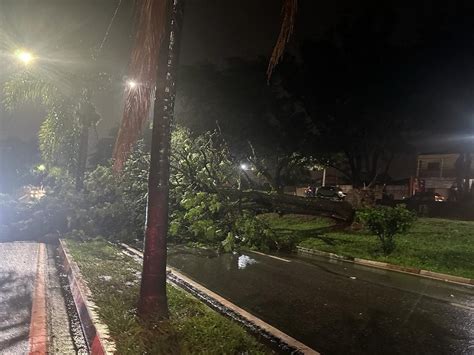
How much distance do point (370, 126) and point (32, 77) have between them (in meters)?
16.7

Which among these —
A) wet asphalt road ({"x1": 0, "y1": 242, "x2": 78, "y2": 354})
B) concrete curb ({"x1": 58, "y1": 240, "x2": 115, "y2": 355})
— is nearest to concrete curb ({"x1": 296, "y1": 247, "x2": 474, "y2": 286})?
concrete curb ({"x1": 58, "y1": 240, "x2": 115, "y2": 355})

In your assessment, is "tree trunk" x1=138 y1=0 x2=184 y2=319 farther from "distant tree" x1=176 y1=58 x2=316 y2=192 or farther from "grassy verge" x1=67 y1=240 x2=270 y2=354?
"distant tree" x1=176 y1=58 x2=316 y2=192

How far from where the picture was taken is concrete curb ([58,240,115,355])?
4.56 metres

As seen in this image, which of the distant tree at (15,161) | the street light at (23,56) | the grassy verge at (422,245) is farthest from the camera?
the distant tree at (15,161)

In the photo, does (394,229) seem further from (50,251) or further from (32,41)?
(32,41)

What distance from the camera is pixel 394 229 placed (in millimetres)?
14367

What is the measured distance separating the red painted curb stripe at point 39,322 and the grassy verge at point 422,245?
10507 millimetres

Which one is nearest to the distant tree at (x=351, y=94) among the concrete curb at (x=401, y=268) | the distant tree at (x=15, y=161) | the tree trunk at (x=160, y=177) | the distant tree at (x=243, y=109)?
the distant tree at (x=243, y=109)

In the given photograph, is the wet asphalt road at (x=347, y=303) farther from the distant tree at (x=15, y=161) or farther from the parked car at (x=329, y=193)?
the distant tree at (x=15, y=161)

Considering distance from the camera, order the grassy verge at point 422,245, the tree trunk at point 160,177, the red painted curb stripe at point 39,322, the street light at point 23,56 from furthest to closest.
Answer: the street light at point 23,56
the grassy verge at point 422,245
the tree trunk at point 160,177
the red painted curb stripe at point 39,322

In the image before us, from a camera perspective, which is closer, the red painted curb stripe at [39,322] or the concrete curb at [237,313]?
the red painted curb stripe at [39,322]

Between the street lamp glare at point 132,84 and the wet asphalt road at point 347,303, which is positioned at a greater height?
the street lamp glare at point 132,84

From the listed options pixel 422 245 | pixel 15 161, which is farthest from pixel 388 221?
pixel 15 161

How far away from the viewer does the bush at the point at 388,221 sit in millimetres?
14078
